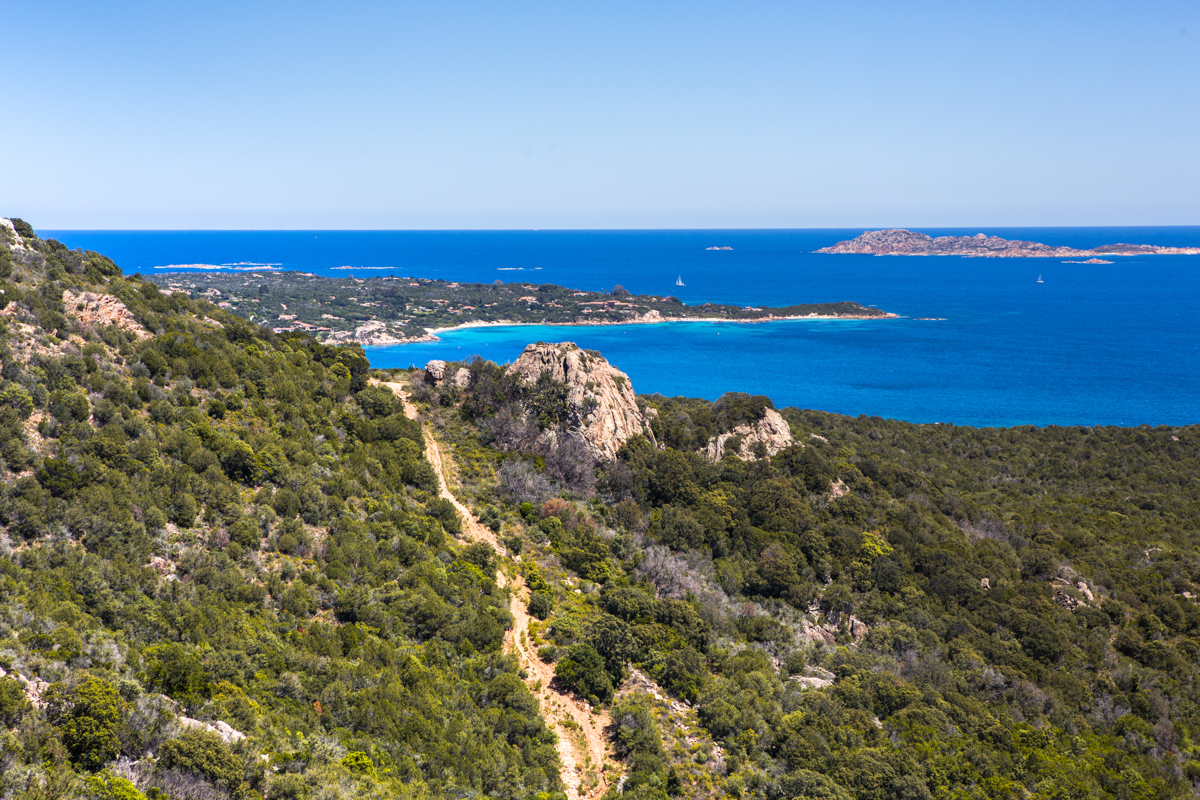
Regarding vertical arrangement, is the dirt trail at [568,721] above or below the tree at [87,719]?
below

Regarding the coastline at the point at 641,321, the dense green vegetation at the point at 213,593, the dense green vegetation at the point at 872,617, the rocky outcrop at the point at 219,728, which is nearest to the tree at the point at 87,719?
the dense green vegetation at the point at 213,593

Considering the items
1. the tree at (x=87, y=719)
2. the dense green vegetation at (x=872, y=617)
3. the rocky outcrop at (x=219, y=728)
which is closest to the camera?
the tree at (x=87, y=719)

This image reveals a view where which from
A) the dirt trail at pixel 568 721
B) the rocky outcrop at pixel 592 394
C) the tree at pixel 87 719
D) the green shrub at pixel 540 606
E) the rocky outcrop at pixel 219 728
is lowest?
the dirt trail at pixel 568 721

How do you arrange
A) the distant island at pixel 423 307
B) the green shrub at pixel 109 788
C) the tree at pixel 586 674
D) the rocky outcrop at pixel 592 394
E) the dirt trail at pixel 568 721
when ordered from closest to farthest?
the green shrub at pixel 109 788, the dirt trail at pixel 568 721, the tree at pixel 586 674, the rocky outcrop at pixel 592 394, the distant island at pixel 423 307

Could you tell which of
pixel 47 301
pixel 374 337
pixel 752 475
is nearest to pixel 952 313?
pixel 374 337

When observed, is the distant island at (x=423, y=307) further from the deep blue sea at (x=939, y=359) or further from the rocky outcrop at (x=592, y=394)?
the rocky outcrop at (x=592, y=394)

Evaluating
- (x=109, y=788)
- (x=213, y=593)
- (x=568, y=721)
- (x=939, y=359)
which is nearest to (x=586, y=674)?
(x=568, y=721)

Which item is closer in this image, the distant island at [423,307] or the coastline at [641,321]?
the distant island at [423,307]

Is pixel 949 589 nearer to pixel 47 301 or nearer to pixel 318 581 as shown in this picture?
pixel 318 581
